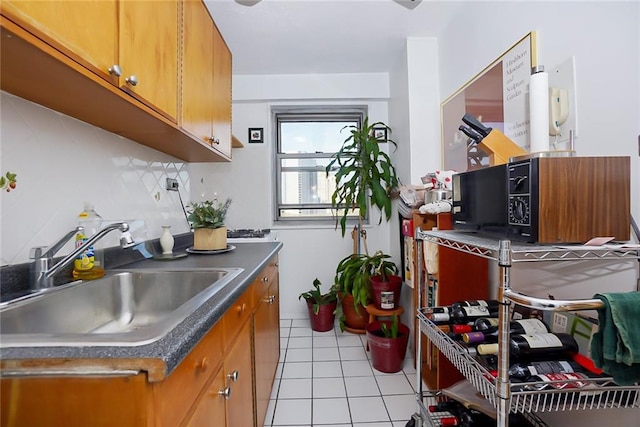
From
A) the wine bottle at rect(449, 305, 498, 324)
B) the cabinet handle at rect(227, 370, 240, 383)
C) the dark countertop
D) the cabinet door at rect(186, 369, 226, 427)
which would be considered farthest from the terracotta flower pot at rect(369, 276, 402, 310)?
the dark countertop

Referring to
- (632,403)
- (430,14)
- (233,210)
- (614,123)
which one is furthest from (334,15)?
(632,403)

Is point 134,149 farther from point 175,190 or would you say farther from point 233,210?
point 233,210

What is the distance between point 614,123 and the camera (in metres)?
1.05

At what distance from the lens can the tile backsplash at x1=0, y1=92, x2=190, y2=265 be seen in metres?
0.91

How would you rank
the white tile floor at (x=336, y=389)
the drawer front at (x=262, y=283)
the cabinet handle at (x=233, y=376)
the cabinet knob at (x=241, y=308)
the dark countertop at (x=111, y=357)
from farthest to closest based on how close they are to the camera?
1. the white tile floor at (x=336, y=389)
2. the drawer front at (x=262, y=283)
3. the cabinet knob at (x=241, y=308)
4. the cabinet handle at (x=233, y=376)
5. the dark countertop at (x=111, y=357)

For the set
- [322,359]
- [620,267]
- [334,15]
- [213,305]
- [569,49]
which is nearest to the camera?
[213,305]

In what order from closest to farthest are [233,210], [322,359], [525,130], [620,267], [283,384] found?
[620,267] < [525,130] < [283,384] < [322,359] < [233,210]

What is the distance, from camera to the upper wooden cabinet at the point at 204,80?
1.39m

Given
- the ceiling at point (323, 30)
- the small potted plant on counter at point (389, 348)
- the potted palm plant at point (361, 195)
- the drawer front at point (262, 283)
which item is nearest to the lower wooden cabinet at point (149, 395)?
the drawer front at point (262, 283)

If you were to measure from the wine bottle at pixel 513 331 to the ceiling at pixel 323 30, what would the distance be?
6.40 ft

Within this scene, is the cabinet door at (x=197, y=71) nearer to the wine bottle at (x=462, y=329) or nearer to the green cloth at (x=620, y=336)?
the wine bottle at (x=462, y=329)

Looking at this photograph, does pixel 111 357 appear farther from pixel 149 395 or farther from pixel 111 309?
pixel 111 309

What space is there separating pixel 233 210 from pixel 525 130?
8.18ft

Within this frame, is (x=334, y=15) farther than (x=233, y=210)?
No
